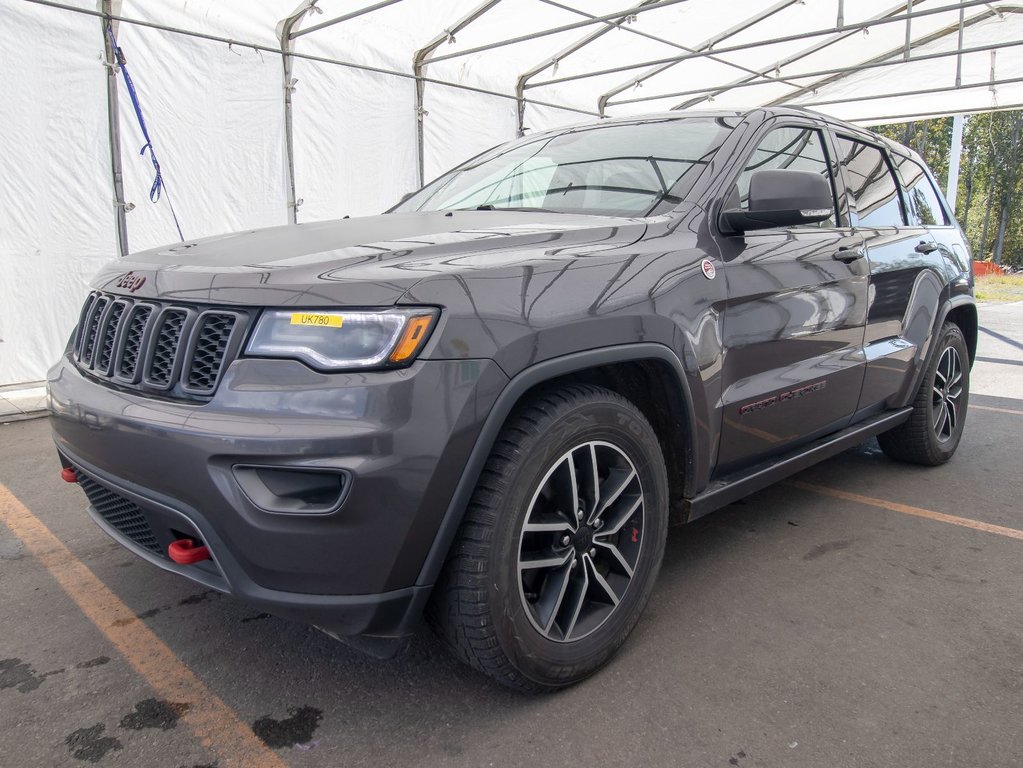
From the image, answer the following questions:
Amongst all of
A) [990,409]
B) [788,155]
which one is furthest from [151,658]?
[990,409]

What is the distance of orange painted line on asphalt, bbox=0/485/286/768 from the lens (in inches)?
78.1

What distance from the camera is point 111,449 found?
202 cm

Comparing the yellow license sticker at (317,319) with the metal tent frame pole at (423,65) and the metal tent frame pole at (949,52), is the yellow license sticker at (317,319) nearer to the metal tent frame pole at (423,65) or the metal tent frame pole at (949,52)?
the metal tent frame pole at (423,65)

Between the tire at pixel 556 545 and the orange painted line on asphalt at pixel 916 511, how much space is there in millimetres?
1913

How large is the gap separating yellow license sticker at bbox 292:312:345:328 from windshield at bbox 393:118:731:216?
1242 mm

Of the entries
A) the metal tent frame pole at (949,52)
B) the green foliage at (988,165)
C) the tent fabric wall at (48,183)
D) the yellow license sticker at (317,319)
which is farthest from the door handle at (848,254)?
the green foliage at (988,165)

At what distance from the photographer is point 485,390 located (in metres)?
1.85

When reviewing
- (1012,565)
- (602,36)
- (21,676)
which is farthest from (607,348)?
(602,36)

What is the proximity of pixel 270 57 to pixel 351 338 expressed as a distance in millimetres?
7150

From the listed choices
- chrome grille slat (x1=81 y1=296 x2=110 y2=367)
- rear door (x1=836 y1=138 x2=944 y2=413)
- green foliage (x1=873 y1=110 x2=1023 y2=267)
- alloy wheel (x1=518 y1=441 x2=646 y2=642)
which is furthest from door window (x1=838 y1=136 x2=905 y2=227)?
green foliage (x1=873 y1=110 x2=1023 y2=267)

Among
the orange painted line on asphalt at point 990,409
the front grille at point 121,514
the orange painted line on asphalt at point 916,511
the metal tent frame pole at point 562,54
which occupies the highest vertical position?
the metal tent frame pole at point 562,54

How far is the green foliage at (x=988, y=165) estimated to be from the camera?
4109 centimetres

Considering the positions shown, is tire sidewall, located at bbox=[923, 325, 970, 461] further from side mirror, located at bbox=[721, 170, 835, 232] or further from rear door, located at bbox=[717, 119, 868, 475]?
side mirror, located at bbox=[721, 170, 835, 232]

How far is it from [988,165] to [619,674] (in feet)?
170
